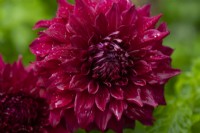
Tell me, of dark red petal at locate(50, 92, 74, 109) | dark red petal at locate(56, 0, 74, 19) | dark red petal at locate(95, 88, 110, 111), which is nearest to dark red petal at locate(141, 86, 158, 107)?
dark red petal at locate(95, 88, 110, 111)

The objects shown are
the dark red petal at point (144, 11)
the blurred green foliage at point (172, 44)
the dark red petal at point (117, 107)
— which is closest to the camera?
the dark red petal at point (117, 107)

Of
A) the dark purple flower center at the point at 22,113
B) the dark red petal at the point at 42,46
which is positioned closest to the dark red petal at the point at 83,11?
the dark red petal at the point at 42,46

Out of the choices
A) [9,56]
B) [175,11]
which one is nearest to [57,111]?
[9,56]

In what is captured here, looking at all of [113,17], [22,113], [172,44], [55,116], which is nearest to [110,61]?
[113,17]

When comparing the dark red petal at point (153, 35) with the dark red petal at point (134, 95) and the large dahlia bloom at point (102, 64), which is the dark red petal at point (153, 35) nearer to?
the large dahlia bloom at point (102, 64)

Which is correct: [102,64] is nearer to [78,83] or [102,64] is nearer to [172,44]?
[78,83]

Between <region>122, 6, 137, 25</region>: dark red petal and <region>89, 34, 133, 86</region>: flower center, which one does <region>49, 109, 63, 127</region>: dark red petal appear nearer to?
<region>89, 34, 133, 86</region>: flower center

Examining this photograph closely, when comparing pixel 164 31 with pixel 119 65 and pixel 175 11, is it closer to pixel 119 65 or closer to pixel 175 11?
pixel 119 65
